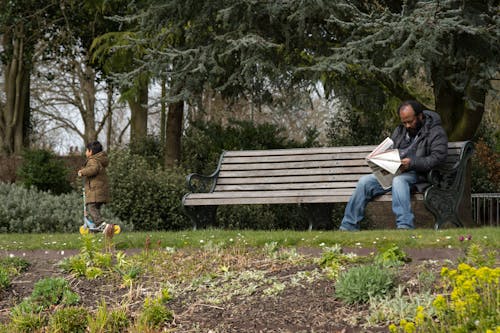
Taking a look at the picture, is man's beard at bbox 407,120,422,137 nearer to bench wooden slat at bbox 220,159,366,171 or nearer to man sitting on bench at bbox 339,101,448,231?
man sitting on bench at bbox 339,101,448,231

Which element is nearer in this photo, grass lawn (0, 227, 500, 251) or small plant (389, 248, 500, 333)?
small plant (389, 248, 500, 333)

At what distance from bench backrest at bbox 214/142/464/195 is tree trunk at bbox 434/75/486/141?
317 centimetres

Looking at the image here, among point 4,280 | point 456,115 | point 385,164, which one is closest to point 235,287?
point 4,280

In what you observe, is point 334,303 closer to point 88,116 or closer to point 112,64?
point 112,64

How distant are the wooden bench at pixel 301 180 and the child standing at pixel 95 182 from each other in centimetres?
104

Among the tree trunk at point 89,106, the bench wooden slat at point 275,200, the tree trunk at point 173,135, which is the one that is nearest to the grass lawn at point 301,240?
the bench wooden slat at point 275,200

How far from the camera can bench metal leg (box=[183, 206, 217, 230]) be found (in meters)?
9.65

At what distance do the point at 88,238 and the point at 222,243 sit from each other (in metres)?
1.17

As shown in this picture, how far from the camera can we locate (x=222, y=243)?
6875 mm

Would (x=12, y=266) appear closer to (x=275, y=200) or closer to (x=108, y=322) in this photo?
(x=108, y=322)

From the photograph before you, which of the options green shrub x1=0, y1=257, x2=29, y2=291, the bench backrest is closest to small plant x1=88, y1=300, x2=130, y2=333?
green shrub x1=0, y1=257, x2=29, y2=291

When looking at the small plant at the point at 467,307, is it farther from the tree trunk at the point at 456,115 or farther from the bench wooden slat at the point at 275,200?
the tree trunk at the point at 456,115

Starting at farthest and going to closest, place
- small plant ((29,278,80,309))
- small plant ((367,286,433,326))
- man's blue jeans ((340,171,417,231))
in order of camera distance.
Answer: man's blue jeans ((340,171,417,231)) → small plant ((29,278,80,309)) → small plant ((367,286,433,326))

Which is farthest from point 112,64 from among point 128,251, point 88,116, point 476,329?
point 88,116
